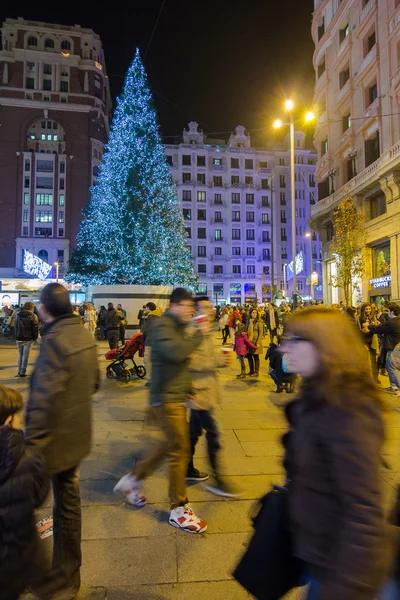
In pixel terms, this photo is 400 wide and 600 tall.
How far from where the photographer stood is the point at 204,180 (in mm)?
61969

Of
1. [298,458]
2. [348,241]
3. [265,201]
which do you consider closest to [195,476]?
[298,458]

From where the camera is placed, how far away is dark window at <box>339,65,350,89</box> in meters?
27.4

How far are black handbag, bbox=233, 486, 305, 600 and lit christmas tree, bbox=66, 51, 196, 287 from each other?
2295cm

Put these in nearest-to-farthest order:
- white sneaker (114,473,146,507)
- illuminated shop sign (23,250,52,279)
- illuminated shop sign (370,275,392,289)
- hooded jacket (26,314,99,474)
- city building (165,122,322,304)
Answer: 1. hooded jacket (26,314,99,474)
2. white sneaker (114,473,146,507)
3. illuminated shop sign (370,275,392,289)
4. illuminated shop sign (23,250,52,279)
5. city building (165,122,322,304)

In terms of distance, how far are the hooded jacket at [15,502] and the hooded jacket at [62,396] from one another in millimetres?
476

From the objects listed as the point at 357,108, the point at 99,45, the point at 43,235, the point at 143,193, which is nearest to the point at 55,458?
the point at 143,193

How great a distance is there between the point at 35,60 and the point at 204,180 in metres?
30.2

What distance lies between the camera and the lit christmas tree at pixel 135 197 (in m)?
24.2

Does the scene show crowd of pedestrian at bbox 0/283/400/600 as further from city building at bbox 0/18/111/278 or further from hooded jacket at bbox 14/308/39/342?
city building at bbox 0/18/111/278

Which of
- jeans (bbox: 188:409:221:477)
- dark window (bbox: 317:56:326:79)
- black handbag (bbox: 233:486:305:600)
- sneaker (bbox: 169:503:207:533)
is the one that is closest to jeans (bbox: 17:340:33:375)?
jeans (bbox: 188:409:221:477)

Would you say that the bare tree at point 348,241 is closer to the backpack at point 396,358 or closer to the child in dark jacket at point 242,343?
the child in dark jacket at point 242,343

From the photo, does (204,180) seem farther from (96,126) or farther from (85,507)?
(85,507)

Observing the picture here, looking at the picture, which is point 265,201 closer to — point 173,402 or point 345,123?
point 345,123

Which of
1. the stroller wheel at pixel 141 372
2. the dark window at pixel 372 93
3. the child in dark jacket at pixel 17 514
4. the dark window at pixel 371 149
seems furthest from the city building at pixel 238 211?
the child in dark jacket at pixel 17 514
